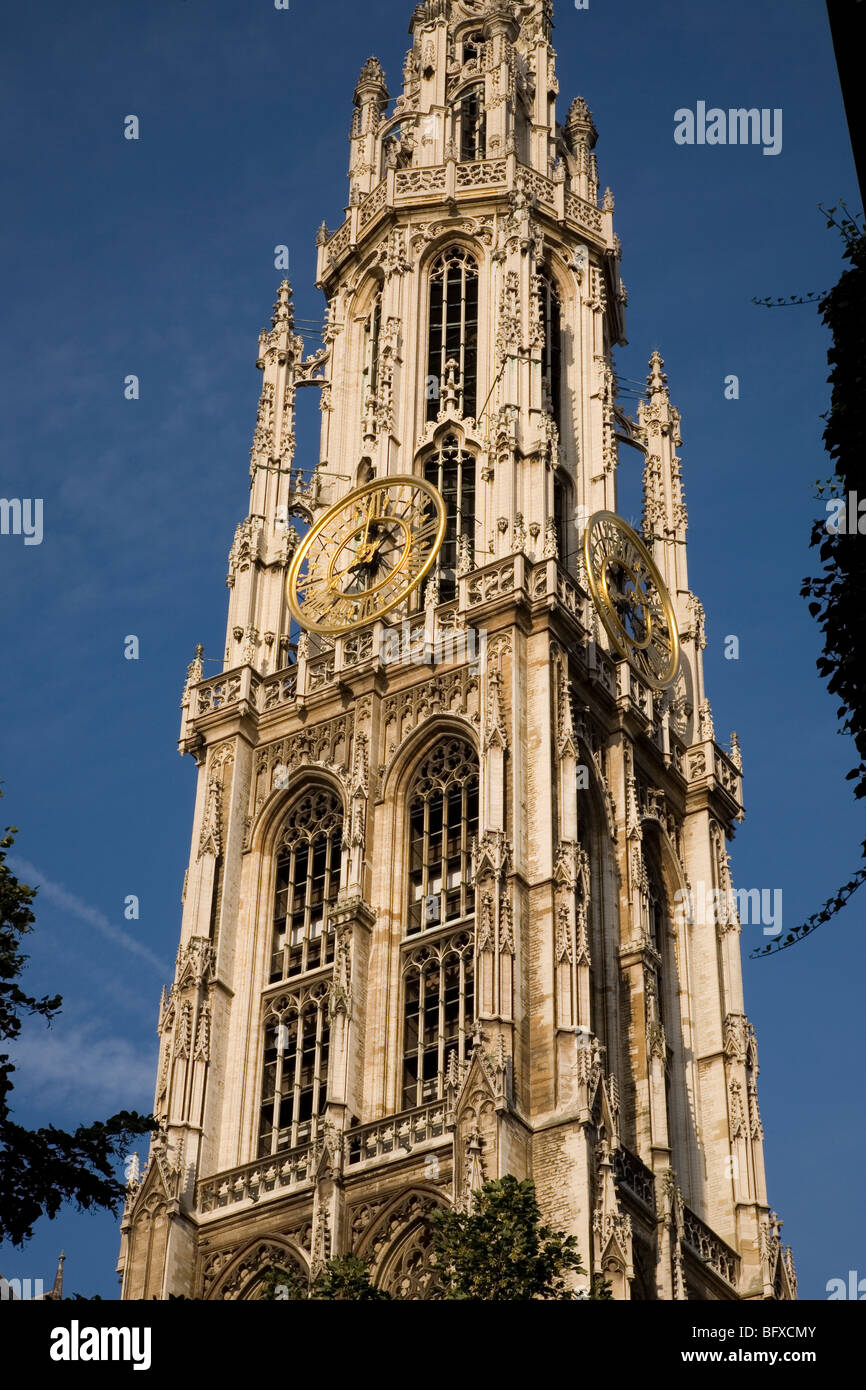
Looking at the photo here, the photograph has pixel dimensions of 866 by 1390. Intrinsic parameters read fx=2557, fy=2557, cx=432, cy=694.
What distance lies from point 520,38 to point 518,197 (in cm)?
1174

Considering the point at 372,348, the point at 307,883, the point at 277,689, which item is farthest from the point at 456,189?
the point at 307,883

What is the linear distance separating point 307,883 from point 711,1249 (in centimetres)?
1333

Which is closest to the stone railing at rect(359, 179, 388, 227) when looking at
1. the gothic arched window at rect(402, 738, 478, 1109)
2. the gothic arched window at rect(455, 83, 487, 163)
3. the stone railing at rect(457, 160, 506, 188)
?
the stone railing at rect(457, 160, 506, 188)

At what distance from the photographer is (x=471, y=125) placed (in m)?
81.4

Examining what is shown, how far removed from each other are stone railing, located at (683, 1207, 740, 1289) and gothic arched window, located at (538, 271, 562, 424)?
25.1 meters

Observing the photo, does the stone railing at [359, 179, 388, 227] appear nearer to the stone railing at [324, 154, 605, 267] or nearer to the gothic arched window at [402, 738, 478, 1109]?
the stone railing at [324, 154, 605, 267]

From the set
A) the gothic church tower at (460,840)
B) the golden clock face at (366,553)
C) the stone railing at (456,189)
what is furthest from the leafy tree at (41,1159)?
the stone railing at (456,189)

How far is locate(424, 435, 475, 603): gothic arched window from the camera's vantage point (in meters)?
67.8

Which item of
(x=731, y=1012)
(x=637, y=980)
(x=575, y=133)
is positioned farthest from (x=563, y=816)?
(x=575, y=133)

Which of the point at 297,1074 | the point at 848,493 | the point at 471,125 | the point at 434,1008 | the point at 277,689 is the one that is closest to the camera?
the point at 848,493

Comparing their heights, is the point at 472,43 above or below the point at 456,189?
above

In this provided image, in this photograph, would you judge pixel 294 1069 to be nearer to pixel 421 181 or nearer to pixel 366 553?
pixel 366 553
